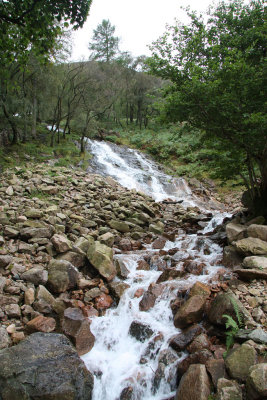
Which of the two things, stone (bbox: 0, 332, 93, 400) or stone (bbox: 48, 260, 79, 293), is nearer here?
stone (bbox: 0, 332, 93, 400)

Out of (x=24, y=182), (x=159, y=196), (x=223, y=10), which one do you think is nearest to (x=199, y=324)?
(x=24, y=182)

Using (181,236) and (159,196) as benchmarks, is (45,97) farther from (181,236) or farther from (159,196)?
(181,236)

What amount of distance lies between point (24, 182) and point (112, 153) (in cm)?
1486

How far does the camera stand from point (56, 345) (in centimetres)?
372

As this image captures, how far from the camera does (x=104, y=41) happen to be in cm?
3766

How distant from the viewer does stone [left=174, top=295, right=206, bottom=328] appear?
4156 millimetres

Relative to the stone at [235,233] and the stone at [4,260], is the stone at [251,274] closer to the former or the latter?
the stone at [235,233]

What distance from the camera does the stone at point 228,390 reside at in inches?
105

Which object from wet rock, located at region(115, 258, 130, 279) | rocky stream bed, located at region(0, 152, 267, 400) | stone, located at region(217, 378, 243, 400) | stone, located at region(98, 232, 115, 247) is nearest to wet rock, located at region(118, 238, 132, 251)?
rocky stream bed, located at region(0, 152, 267, 400)

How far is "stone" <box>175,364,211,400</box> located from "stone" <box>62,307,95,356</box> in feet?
5.90

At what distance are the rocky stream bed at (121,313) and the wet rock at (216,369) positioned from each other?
12 mm

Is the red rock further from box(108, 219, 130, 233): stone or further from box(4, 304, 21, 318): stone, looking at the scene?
box(108, 219, 130, 233): stone

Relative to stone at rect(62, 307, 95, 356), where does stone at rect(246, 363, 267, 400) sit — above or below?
above

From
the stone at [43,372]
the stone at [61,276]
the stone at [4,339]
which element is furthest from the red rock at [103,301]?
the stone at [4,339]
